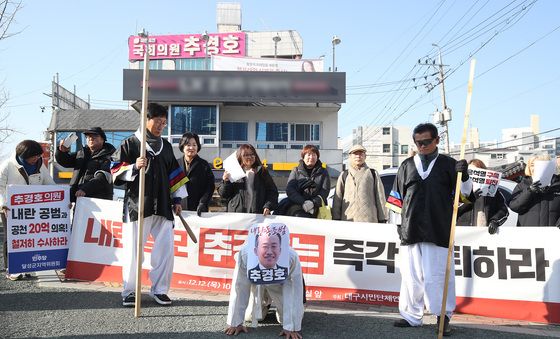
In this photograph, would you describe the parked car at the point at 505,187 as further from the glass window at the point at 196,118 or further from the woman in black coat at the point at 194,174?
the glass window at the point at 196,118

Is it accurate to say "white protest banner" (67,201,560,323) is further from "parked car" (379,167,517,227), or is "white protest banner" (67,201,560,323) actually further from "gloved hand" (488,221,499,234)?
"parked car" (379,167,517,227)

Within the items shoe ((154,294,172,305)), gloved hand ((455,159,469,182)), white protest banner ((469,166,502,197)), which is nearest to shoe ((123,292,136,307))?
shoe ((154,294,172,305))

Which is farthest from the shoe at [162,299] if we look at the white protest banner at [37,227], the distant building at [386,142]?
the distant building at [386,142]

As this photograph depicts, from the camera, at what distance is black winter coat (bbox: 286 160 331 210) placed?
6371mm

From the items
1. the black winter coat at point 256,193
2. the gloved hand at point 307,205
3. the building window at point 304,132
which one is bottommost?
the gloved hand at point 307,205

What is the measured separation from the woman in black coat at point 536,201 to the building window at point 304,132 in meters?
23.4

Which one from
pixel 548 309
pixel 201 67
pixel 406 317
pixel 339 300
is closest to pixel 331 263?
pixel 339 300

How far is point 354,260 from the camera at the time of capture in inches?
233

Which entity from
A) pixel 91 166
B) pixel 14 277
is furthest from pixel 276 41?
pixel 14 277

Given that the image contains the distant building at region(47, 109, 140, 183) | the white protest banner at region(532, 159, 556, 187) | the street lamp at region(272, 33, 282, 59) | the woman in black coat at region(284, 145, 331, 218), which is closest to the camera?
the white protest banner at region(532, 159, 556, 187)

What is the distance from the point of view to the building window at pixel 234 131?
28.7 meters

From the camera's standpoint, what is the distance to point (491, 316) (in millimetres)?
5438

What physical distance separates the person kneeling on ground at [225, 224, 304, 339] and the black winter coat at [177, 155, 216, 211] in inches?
85.0

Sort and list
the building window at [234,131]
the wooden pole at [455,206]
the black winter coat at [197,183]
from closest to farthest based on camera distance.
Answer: the wooden pole at [455,206] → the black winter coat at [197,183] → the building window at [234,131]
